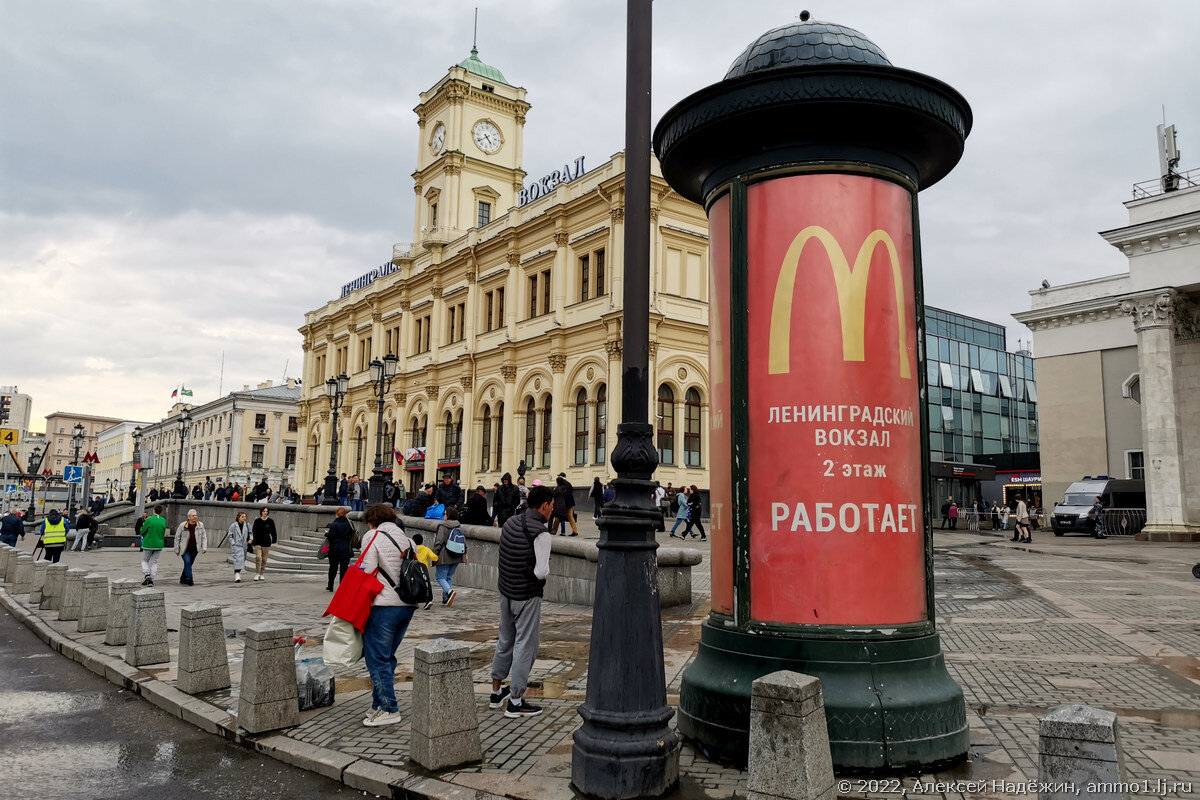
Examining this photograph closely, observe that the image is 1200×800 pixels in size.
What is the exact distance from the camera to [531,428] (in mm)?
41625

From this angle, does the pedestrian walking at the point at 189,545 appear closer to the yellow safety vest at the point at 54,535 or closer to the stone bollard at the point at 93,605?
the yellow safety vest at the point at 54,535

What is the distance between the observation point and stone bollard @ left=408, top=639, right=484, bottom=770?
548 centimetres

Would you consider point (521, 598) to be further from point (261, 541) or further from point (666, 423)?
point (666, 423)

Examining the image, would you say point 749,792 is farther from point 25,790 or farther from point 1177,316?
point 1177,316

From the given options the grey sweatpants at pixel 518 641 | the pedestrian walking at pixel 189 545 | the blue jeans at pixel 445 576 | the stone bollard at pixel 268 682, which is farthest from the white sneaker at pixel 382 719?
the pedestrian walking at pixel 189 545

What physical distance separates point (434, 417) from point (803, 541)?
4426 cm

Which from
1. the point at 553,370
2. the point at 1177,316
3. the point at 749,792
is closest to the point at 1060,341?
the point at 1177,316

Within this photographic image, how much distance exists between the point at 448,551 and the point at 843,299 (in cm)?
1069

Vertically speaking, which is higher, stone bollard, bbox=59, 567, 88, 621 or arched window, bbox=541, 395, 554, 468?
arched window, bbox=541, 395, 554, 468

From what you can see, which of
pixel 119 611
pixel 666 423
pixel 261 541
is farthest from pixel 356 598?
pixel 666 423

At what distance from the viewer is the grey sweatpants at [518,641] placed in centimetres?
687

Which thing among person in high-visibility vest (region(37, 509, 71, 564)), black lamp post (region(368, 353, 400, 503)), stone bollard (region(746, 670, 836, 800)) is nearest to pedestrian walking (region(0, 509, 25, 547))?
person in high-visibility vest (region(37, 509, 71, 564))

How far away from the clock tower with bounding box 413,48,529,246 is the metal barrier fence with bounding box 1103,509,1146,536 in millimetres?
35826

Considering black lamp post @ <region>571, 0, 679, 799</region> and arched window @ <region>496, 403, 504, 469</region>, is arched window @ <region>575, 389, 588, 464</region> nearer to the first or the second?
arched window @ <region>496, 403, 504, 469</region>
